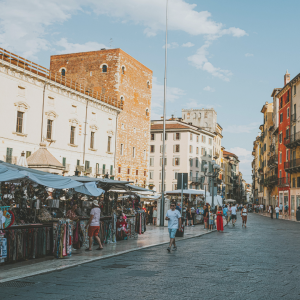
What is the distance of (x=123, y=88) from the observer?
53469mm

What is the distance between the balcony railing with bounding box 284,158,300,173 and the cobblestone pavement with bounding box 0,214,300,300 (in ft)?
135

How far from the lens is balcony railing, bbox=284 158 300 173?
170ft

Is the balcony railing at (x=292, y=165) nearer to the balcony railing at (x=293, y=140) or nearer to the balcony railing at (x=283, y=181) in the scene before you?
the balcony railing at (x=293, y=140)

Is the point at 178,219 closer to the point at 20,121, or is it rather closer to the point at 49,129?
the point at 20,121

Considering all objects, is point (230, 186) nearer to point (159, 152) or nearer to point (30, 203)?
point (159, 152)

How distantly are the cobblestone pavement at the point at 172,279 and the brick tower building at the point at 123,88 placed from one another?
40.0 metres

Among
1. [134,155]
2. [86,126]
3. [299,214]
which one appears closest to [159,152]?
[134,155]

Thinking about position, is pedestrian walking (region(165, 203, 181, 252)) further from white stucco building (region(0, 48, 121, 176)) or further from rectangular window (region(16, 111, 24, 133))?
rectangular window (region(16, 111, 24, 133))

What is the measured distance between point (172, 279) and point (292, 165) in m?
49.0

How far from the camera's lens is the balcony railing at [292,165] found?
5169 cm

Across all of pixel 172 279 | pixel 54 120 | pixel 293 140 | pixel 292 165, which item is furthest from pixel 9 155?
pixel 293 140

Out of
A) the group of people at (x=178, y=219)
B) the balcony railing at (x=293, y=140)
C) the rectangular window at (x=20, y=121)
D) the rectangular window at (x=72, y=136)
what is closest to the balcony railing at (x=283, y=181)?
the balcony railing at (x=293, y=140)

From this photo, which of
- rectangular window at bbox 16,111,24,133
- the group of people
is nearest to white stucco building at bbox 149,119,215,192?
the group of people

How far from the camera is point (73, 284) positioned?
8.11 meters
